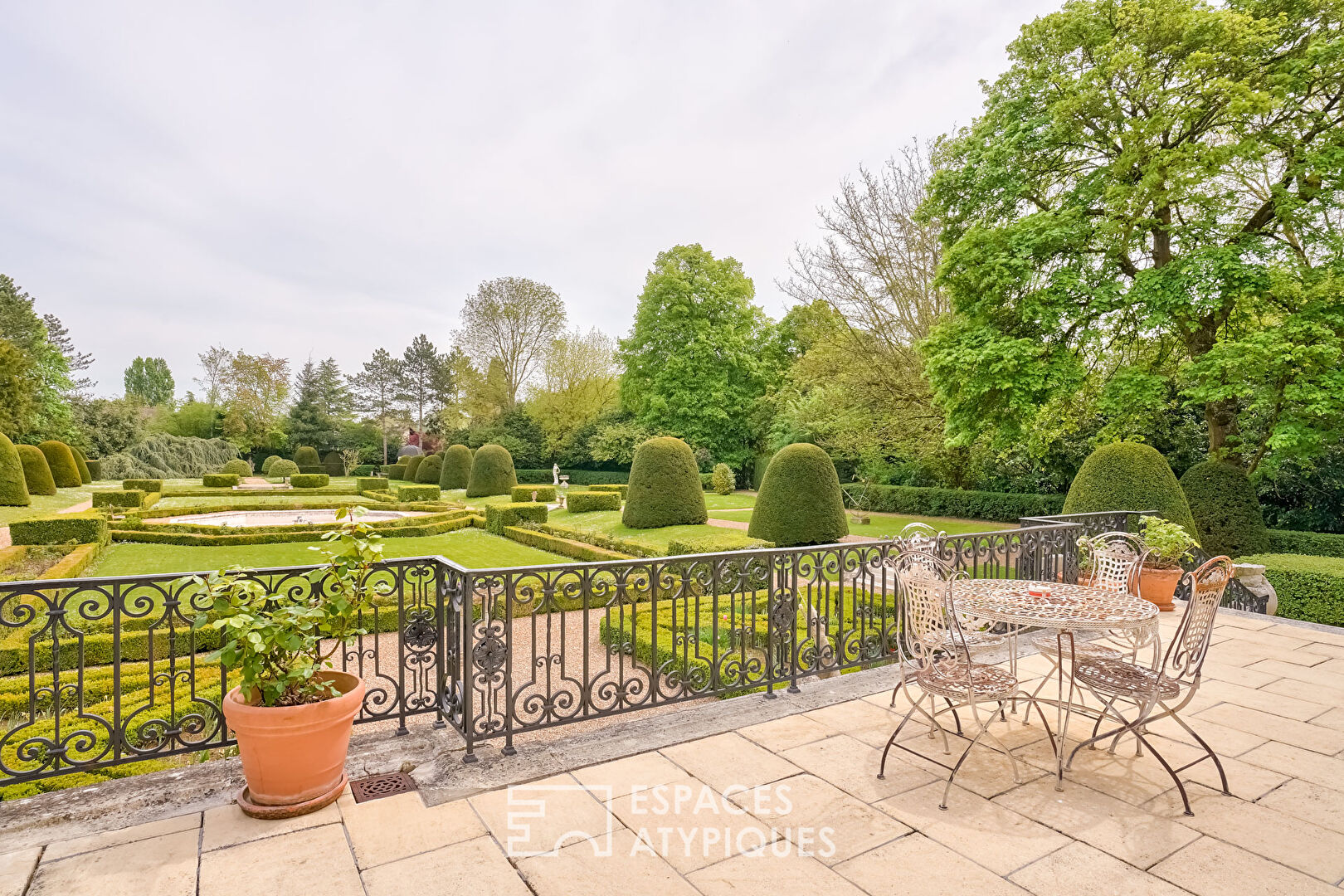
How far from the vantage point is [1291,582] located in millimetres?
7715

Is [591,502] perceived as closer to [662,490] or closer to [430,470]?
[662,490]

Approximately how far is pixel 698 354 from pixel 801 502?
63.0 ft

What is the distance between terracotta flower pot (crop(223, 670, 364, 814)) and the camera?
2.87 metres

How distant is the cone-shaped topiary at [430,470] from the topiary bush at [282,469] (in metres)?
8.24

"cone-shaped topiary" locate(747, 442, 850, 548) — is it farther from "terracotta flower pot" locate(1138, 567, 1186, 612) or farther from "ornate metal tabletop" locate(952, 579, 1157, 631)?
"ornate metal tabletop" locate(952, 579, 1157, 631)

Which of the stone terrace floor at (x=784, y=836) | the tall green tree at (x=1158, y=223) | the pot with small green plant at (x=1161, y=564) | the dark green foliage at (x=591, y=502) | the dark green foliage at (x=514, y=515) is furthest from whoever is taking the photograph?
the dark green foliage at (x=591, y=502)

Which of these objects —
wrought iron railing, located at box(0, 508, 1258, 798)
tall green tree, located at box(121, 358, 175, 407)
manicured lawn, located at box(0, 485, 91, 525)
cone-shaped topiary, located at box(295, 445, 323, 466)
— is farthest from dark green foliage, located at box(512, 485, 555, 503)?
tall green tree, located at box(121, 358, 175, 407)

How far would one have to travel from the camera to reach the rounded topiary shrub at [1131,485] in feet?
32.2

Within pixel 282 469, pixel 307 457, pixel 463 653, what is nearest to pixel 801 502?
pixel 463 653

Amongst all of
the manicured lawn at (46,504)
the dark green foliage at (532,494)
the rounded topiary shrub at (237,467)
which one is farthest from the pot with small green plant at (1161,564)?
the rounded topiary shrub at (237,467)

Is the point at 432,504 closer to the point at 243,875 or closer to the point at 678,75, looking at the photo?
the point at 678,75

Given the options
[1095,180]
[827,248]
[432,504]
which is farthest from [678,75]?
[432,504]

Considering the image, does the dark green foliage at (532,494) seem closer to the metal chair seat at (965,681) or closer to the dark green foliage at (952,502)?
the dark green foliage at (952,502)

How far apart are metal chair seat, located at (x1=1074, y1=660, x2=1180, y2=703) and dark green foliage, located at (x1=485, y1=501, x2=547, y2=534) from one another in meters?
14.4
